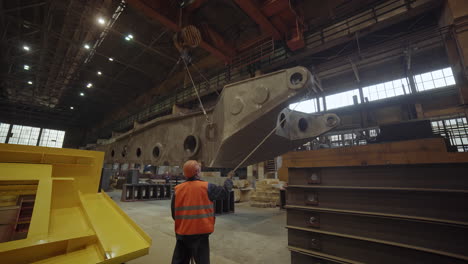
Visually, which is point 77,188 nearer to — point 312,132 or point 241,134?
point 241,134

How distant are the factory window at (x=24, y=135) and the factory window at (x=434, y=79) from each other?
109 feet

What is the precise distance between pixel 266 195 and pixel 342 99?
235 inches

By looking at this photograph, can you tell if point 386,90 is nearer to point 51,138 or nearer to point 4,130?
point 51,138

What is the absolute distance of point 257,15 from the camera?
265 inches

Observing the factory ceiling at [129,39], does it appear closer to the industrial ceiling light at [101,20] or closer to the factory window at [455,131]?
the industrial ceiling light at [101,20]

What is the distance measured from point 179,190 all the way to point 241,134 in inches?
50.0

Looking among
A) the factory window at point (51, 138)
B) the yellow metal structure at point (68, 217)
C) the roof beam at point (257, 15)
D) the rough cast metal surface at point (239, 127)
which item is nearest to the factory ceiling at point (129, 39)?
the roof beam at point (257, 15)

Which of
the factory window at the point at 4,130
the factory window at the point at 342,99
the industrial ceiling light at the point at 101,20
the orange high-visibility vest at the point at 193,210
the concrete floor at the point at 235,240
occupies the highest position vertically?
the industrial ceiling light at the point at 101,20

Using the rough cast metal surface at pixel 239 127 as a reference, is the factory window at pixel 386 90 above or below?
above

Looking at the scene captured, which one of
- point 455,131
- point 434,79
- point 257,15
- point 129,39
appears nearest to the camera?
point 455,131

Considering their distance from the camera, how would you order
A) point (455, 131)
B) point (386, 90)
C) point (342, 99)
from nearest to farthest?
point (455, 131)
point (386, 90)
point (342, 99)

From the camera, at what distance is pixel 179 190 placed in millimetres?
2400

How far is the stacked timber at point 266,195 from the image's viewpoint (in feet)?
28.6

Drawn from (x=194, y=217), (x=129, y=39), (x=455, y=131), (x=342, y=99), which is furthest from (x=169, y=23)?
(x=455, y=131)
